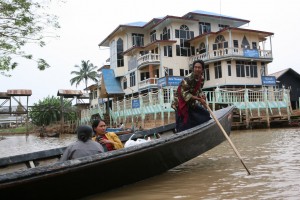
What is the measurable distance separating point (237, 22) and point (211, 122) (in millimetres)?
25580

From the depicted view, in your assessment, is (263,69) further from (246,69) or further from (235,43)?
(235,43)

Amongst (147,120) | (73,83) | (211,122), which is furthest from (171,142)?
(73,83)

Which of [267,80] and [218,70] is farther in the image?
[218,70]

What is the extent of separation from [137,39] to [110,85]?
5.27m

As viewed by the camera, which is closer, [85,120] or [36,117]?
[85,120]

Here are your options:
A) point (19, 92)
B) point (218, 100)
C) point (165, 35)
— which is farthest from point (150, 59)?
point (19, 92)

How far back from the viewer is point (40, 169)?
3.07 meters

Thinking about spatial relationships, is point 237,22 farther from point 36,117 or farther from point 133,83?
point 36,117

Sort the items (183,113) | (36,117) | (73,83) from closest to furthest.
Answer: (183,113) < (36,117) < (73,83)

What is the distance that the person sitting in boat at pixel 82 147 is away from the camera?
12.9 feet

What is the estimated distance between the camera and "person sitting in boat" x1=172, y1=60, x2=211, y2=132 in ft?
18.3

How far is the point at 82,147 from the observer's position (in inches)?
156

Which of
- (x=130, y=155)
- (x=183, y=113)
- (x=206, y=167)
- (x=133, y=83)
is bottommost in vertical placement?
(x=206, y=167)

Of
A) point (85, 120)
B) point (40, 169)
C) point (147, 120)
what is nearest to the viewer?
point (40, 169)
